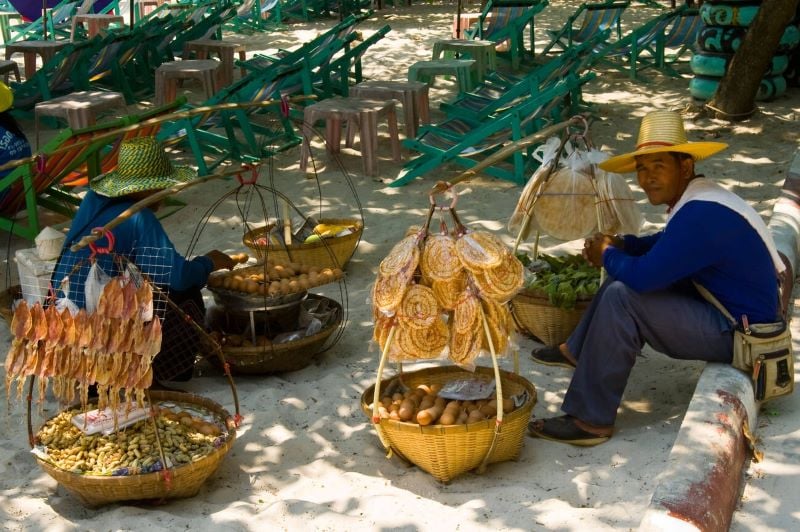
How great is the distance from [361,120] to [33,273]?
350cm

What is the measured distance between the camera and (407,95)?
8883 mm

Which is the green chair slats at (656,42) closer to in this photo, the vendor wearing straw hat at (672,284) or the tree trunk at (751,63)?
the tree trunk at (751,63)

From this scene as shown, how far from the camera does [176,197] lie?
755 centimetres

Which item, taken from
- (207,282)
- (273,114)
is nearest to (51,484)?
(207,282)

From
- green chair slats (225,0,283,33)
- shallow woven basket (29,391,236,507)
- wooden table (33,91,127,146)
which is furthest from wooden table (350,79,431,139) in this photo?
green chair slats (225,0,283,33)

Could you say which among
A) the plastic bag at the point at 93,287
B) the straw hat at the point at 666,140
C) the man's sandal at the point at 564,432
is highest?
the straw hat at the point at 666,140

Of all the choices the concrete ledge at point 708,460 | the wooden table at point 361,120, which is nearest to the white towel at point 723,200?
the concrete ledge at point 708,460

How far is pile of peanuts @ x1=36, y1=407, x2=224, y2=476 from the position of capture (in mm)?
3605

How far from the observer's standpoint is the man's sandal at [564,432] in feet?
12.8

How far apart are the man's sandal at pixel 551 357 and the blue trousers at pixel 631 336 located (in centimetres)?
74

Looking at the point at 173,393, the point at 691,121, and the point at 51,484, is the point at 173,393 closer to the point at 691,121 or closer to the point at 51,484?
the point at 51,484

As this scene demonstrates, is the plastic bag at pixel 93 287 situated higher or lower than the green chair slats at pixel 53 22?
higher

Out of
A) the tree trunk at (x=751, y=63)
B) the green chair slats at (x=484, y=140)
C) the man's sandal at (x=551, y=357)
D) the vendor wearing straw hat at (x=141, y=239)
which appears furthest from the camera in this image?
the tree trunk at (x=751, y=63)

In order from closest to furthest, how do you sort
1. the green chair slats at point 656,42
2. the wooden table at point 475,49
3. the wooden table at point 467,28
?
the green chair slats at point 656,42 < the wooden table at point 475,49 < the wooden table at point 467,28
